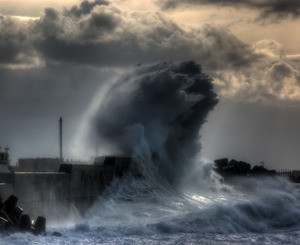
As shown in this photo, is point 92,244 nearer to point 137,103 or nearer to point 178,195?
point 178,195

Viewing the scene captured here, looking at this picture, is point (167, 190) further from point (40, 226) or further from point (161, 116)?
point (40, 226)

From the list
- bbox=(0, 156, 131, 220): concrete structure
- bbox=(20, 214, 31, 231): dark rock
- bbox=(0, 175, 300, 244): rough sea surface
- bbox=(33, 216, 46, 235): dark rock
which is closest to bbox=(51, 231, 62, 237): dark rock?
bbox=(0, 175, 300, 244): rough sea surface

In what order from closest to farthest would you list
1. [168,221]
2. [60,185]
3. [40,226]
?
[40,226] < [168,221] < [60,185]

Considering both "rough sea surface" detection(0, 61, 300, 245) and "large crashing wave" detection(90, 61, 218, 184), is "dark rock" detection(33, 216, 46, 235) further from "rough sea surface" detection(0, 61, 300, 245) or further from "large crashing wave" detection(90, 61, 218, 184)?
"large crashing wave" detection(90, 61, 218, 184)

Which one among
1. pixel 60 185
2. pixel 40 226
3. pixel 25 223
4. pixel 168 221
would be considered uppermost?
pixel 60 185

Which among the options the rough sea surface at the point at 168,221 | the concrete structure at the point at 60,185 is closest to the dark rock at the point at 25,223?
the rough sea surface at the point at 168,221

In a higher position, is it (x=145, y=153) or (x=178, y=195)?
(x=145, y=153)

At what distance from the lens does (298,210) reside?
2117 cm

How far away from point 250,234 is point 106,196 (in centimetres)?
569

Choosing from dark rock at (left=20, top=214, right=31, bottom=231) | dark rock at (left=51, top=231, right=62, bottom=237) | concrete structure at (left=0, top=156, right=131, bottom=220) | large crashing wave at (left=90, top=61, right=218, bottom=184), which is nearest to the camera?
dark rock at (left=20, top=214, right=31, bottom=231)

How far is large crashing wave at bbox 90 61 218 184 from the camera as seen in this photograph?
2569 cm

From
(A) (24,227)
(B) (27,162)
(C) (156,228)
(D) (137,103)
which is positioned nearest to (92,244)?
(A) (24,227)

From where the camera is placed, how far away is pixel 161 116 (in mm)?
26844

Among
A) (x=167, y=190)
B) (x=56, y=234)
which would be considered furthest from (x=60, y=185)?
(x=167, y=190)
